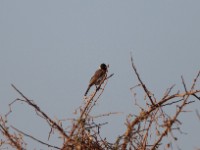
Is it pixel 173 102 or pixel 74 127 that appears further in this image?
pixel 173 102

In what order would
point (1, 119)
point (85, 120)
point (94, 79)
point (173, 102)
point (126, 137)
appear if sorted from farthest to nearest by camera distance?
point (94, 79) < point (1, 119) < point (173, 102) < point (85, 120) < point (126, 137)

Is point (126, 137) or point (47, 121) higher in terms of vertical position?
point (47, 121)

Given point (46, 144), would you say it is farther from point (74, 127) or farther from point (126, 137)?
point (126, 137)

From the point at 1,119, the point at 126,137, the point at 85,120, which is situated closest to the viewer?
the point at 126,137

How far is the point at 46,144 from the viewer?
106 inches

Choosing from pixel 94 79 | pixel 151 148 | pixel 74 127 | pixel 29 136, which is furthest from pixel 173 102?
pixel 94 79

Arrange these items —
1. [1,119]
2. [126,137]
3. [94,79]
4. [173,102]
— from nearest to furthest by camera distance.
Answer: [126,137]
[173,102]
[1,119]
[94,79]

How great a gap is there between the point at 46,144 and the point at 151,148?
2.38ft

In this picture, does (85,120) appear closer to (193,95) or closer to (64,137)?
(64,137)

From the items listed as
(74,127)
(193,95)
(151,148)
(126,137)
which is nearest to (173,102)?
(193,95)

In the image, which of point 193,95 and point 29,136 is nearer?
point 29,136

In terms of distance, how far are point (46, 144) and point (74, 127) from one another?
1.68 ft

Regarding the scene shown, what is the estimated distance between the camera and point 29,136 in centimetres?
238

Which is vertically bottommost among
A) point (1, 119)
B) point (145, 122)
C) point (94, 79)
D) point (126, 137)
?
point (126, 137)
